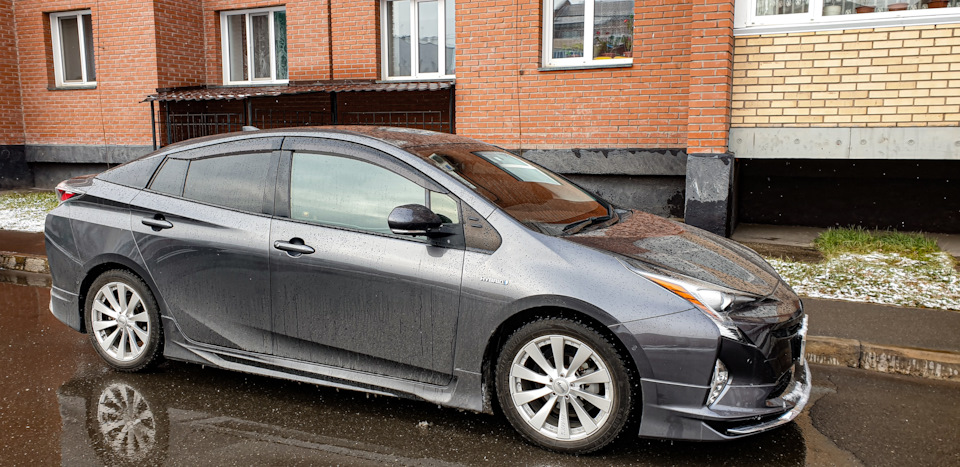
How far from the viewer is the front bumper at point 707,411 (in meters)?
3.36

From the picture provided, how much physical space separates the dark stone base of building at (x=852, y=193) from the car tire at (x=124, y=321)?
7635mm

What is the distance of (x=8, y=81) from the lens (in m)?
15.0

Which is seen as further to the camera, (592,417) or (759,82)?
(759,82)

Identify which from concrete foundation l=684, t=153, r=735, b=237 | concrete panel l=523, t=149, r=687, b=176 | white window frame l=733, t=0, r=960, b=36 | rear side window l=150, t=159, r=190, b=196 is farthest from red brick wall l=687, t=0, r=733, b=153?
rear side window l=150, t=159, r=190, b=196

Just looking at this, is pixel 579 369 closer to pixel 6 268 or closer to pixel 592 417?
pixel 592 417

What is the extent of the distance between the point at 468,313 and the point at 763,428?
1.48m

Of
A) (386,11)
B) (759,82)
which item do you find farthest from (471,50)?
(759,82)

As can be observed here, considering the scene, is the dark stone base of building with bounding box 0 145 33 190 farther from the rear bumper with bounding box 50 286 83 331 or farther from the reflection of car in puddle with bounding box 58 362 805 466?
the reflection of car in puddle with bounding box 58 362 805 466

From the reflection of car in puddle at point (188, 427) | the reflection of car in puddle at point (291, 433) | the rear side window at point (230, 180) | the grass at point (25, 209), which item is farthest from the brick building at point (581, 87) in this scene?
the reflection of car in puddle at point (188, 427)

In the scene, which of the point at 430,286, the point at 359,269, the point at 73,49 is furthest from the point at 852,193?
the point at 73,49

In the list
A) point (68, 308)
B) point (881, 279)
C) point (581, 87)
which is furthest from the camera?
point (581, 87)

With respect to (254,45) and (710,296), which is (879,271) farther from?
(254,45)

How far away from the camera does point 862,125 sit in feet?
26.9

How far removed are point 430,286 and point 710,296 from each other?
4.49 feet
